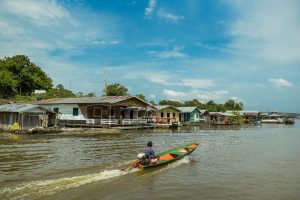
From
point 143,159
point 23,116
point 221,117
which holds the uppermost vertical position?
point 221,117

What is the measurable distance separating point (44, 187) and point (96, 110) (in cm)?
2990

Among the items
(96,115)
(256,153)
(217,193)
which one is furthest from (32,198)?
(96,115)

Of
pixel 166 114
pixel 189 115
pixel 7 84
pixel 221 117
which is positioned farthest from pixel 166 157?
pixel 221 117

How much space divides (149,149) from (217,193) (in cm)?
403

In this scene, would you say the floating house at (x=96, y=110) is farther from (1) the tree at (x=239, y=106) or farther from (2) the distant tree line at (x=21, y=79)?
(1) the tree at (x=239, y=106)

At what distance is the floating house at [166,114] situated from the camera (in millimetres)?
51075

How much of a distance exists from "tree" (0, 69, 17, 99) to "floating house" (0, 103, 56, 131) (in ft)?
56.3

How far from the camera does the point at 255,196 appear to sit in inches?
424

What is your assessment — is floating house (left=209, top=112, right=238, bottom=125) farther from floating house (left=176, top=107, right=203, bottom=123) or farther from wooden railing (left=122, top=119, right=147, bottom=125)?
wooden railing (left=122, top=119, right=147, bottom=125)

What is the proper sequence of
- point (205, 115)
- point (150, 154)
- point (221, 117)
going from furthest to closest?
point (221, 117) → point (205, 115) → point (150, 154)

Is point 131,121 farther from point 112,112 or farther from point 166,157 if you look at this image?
point 166,157

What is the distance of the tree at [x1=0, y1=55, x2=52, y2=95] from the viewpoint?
50.7m

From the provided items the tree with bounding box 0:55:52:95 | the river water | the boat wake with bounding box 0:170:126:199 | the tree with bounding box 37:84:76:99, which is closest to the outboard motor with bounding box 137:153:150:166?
the river water

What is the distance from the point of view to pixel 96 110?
1574 inches
